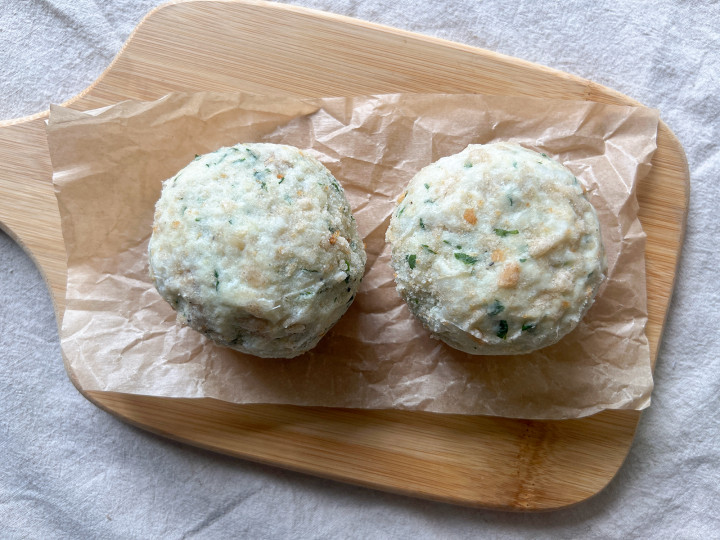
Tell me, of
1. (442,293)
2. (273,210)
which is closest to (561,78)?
Answer: (442,293)

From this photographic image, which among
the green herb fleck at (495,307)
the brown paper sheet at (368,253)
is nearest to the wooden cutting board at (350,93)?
the brown paper sheet at (368,253)

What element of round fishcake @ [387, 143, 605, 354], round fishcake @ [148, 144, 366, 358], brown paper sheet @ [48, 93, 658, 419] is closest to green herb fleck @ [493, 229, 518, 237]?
round fishcake @ [387, 143, 605, 354]

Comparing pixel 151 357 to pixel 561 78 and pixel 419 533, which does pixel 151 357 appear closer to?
pixel 419 533

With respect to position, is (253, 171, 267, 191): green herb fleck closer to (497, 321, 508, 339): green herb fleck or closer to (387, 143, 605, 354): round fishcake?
(387, 143, 605, 354): round fishcake

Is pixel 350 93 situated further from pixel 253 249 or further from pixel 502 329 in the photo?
pixel 502 329

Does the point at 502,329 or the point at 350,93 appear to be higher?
the point at 350,93

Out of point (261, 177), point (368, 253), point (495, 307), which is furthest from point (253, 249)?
point (495, 307)

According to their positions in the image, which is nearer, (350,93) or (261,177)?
(261,177)
